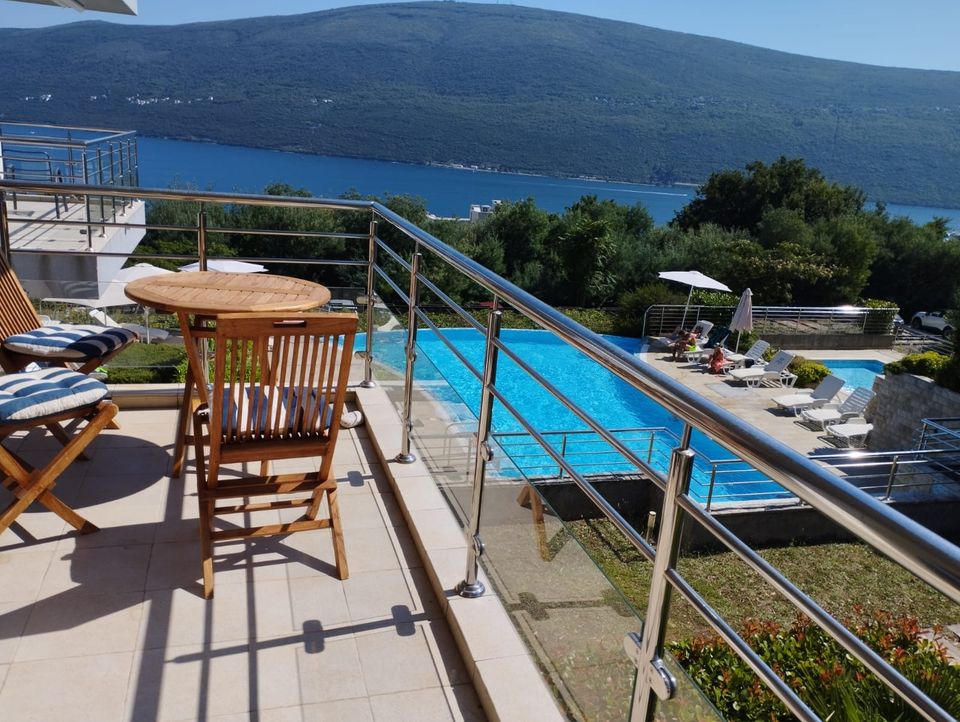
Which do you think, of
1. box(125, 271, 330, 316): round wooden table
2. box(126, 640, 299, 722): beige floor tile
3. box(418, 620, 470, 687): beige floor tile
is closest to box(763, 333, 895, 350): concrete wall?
box(125, 271, 330, 316): round wooden table

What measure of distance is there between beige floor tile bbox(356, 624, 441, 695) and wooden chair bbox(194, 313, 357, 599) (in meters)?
0.39

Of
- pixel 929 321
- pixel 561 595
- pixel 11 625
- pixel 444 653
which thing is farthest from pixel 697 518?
pixel 929 321

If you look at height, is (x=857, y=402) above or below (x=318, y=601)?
below

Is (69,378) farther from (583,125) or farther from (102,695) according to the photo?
(583,125)

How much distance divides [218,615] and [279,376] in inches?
31.6

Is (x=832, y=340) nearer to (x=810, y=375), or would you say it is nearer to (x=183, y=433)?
(x=810, y=375)

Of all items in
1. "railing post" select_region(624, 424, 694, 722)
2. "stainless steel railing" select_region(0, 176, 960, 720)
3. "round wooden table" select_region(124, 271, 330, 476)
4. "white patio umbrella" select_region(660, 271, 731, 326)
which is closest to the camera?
"stainless steel railing" select_region(0, 176, 960, 720)

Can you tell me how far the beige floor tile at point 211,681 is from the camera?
195cm

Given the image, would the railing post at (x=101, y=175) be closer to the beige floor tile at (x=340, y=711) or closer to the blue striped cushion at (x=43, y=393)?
the blue striped cushion at (x=43, y=393)

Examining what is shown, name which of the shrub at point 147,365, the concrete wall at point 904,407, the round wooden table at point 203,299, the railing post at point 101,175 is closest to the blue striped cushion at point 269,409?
the round wooden table at point 203,299

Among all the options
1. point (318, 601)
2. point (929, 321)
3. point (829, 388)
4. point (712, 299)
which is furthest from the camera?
point (929, 321)

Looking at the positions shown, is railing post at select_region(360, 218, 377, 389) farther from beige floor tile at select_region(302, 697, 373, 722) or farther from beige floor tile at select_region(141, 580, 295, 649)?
beige floor tile at select_region(302, 697, 373, 722)

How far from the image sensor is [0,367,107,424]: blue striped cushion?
2633 mm

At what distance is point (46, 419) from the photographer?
2682mm
